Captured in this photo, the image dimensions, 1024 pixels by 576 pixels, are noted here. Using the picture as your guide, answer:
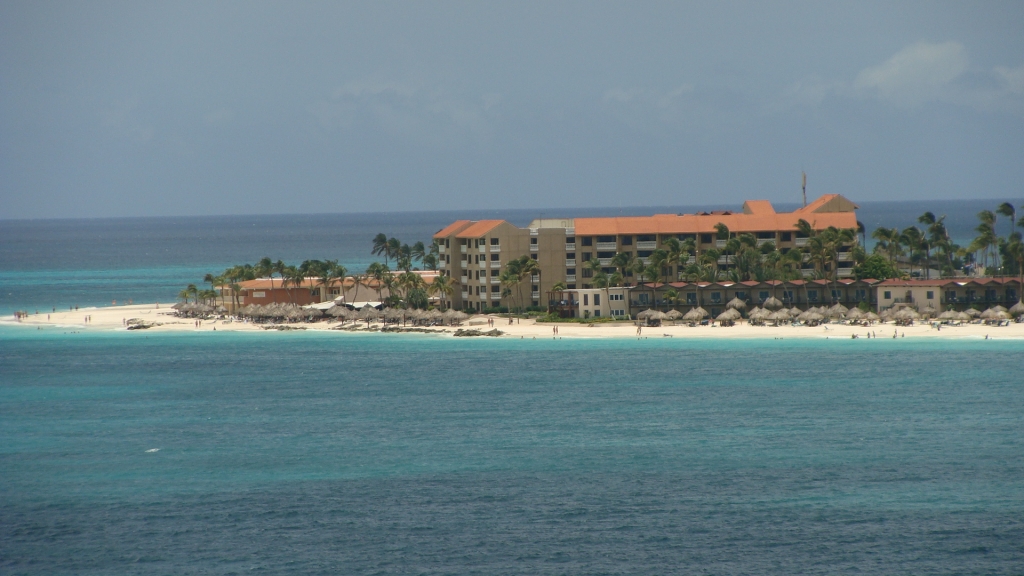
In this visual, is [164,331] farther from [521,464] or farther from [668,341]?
[521,464]

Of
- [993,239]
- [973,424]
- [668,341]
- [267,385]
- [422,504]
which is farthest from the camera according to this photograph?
[993,239]

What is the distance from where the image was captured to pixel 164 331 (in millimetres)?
111000

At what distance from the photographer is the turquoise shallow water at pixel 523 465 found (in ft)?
134

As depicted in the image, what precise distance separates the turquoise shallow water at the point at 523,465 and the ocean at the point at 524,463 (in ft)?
0.52

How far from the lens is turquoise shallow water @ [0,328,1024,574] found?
41.0 meters

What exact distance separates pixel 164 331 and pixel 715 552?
80.6 meters

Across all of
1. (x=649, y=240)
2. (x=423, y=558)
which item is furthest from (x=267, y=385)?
(x=649, y=240)

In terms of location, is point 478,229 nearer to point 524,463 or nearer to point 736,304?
point 736,304

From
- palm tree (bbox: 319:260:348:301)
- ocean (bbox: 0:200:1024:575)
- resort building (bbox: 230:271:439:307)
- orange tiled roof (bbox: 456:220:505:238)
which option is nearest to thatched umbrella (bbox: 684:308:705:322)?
ocean (bbox: 0:200:1024:575)

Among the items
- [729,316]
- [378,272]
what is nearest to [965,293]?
[729,316]

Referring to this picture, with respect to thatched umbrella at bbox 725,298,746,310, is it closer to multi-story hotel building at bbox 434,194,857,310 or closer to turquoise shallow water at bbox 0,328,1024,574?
multi-story hotel building at bbox 434,194,857,310

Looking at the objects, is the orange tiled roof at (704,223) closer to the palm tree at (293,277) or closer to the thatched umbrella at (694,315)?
the thatched umbrella at (694,315)

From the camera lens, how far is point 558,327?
101938 millimetres

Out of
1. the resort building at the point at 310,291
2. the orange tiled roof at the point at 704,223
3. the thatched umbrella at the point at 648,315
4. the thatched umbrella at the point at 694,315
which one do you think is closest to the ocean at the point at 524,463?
the thatched umbrella at the point at 694,315
